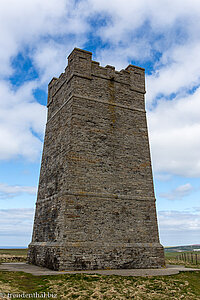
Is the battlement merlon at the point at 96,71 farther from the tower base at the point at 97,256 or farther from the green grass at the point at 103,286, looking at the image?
the green grass at the point at 103,286

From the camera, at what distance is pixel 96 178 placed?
1338cm

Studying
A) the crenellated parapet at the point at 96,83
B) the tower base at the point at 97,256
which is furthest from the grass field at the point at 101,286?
the crenellated parapet at the point at 96,83

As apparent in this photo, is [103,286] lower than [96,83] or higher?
lower

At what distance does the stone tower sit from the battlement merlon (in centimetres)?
6

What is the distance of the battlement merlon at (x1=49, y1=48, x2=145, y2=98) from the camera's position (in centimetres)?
1500

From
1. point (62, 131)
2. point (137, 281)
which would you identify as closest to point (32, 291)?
point (137, 281)

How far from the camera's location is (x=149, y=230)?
13836mm

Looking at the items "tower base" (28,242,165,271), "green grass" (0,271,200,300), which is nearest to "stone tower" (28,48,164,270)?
"tower base" (28,242,165,271)

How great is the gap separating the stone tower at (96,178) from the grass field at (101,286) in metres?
2.34

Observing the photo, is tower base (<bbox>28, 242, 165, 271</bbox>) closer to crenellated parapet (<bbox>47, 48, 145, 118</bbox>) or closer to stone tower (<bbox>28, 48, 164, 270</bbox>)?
stone tower (<bbox>28, 48, 164, 270</bbox>)

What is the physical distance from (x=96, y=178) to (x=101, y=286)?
5959mm

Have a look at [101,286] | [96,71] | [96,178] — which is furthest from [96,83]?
[101,286]

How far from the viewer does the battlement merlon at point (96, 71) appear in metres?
15.0

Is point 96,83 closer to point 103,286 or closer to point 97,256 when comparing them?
point 97,256
